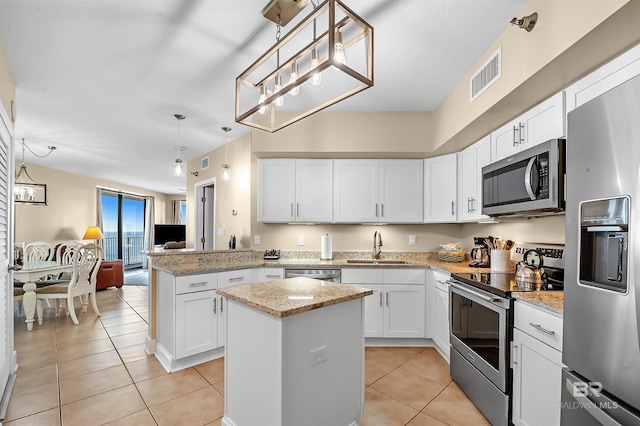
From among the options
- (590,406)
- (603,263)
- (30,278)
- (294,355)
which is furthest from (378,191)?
(30,278)

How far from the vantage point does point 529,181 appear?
1.96 metres

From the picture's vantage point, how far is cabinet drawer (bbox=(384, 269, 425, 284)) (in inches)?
127

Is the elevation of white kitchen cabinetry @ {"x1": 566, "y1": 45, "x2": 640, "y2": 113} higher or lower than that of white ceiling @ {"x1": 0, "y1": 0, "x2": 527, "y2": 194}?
lower

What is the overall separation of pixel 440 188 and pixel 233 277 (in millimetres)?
2388

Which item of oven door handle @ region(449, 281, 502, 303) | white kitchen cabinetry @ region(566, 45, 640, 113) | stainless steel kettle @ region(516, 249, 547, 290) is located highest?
white kitchen cabinetry @ region(566, 45, 640, 113)

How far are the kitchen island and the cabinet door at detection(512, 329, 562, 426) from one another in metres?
0.89

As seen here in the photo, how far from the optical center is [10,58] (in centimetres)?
233

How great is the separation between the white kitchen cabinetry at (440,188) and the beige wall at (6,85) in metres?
3.78

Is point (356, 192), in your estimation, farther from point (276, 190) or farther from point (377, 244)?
point (276, 190)

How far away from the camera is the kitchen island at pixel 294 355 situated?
5.06ft

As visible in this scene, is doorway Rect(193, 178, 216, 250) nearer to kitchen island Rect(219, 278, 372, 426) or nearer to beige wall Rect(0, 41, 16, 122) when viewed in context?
beige wall Rect(0, 41, 16, 122)

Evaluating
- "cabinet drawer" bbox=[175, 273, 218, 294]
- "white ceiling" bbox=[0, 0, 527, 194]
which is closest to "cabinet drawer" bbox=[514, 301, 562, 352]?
"white ceiling" bbox=[0, 0, 527, 194]

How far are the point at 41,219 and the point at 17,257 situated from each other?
1.71 meters

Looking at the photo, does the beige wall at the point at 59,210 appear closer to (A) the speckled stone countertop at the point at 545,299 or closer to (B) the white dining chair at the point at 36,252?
(B) the white dining chair at the point at 36,252
